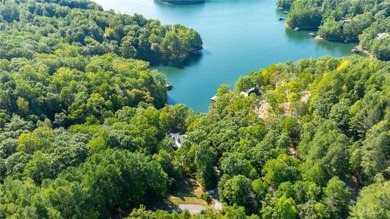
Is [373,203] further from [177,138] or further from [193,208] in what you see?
[177,138]

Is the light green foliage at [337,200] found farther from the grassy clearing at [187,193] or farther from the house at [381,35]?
the house at [381,35]

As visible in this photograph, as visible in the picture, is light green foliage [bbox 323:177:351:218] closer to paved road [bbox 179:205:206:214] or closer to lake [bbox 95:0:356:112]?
paved road [bbox 179:205:206:214]

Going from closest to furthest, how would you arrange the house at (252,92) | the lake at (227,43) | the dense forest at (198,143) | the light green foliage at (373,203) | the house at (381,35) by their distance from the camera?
the light green foliage at (373,203)
the dense forest at (198,143)
the house at (252,92)
the lake at (227,43)
the house at (381,35)

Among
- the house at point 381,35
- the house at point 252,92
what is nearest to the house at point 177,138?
the house at point 252,92

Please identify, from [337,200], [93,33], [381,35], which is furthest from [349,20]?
[337,200]

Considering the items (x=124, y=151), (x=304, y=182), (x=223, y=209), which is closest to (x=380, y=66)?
(x=304, y=182)

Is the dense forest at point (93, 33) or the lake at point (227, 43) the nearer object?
the lake at point (227, 43)

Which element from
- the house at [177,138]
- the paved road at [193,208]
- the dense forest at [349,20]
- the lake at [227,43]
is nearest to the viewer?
the paved road at [193,208]

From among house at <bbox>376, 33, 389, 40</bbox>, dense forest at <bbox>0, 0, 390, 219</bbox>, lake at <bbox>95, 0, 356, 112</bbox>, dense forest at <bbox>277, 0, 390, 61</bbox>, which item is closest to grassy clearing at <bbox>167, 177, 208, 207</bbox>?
dense forest at <bbox>0, 0, 390, 219</bbox>
